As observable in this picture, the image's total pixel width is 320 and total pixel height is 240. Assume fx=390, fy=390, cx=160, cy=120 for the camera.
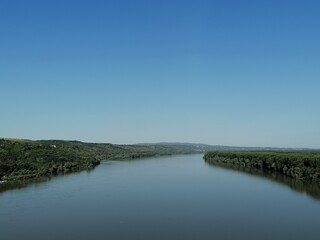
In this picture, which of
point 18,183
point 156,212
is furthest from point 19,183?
point 156,212

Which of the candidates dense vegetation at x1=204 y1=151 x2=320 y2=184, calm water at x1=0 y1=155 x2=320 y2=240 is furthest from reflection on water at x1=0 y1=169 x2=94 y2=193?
dense vegetation at x1=204 y1=151 x2=320 y2=184

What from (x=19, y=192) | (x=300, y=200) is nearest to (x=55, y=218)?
(x=19, y=192)

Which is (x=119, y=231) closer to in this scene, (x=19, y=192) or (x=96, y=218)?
(x=96, y=218)

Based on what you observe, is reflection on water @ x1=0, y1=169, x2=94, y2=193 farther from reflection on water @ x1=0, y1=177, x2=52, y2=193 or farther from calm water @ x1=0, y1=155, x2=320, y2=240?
calm water @ x1=0, y1=155, x2=320, y2=240

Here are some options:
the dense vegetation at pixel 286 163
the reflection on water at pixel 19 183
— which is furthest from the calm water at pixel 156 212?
the dense vegetation at pixel 286 163

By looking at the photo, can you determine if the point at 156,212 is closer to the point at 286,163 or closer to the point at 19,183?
the point at 19,183
